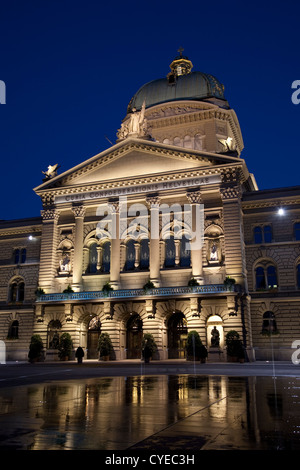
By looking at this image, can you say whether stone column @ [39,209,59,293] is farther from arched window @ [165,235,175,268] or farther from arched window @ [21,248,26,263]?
arched window @ [165,235,175,268]

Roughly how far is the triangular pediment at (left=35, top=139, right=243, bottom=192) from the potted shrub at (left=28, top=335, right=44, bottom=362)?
642 inches

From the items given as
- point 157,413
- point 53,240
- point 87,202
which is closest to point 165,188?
point 87,202

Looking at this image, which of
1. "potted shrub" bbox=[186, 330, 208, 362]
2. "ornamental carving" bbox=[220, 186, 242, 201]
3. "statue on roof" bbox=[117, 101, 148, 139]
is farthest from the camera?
"statue on roof" bbox=[117, 101, 148, 139]

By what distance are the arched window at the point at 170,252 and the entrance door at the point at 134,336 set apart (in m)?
5.92

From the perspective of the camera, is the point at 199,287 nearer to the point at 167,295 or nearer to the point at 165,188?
the point at 167,295

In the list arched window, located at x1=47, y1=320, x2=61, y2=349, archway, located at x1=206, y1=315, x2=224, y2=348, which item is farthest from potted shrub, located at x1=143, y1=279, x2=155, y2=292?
arched window, located at x1=47, y1=320, x2=61, y2=349

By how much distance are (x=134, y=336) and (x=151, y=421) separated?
35.4 meters

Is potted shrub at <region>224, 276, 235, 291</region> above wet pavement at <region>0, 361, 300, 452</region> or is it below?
above

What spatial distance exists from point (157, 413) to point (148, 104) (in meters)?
57.4

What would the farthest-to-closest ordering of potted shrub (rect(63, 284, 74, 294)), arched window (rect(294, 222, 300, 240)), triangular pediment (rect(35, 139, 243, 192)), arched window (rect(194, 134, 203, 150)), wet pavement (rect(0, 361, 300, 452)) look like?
arched window (rect(194, 134, 203, 150))
triangular pediment (rect(35, 139, 243, 192))
potted shrub (rect(63, 284, 74, 294))
arched window (rect(294, 222, 300, 240))
wet pavement (rect(0, 361, 300, 452))

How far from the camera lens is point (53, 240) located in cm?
4697

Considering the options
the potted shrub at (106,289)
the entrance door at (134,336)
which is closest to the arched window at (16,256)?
the potted shrub at (106,289)

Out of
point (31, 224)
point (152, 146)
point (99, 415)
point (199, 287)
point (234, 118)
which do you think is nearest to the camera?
point (99, 415)

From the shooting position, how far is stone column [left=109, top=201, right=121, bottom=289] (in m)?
43.4
